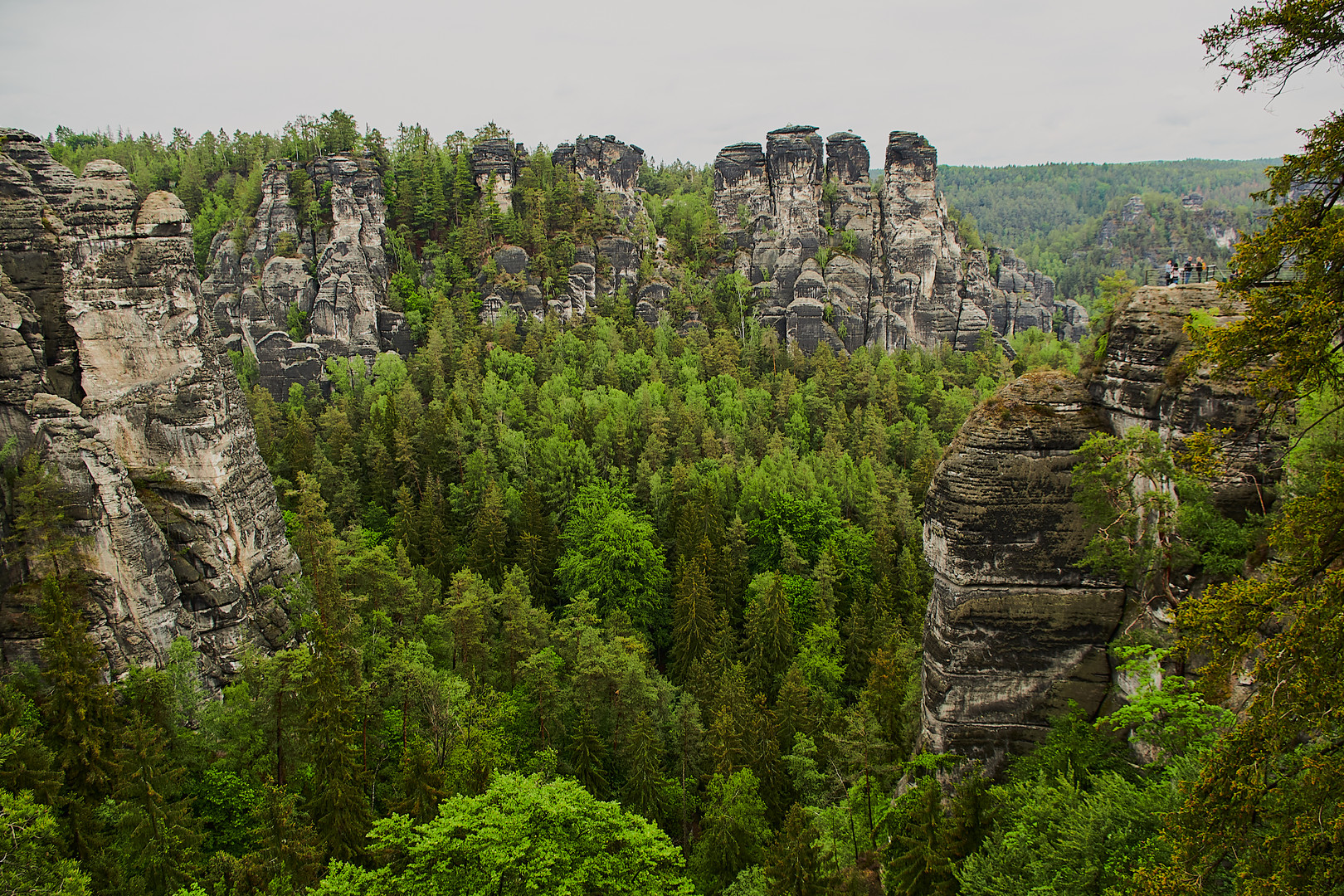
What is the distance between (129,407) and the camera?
85.3 ft

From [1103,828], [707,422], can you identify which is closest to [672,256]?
[707,422]

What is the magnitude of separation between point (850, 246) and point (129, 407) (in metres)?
67.8

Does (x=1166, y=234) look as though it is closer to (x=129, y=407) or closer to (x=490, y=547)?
(x=490, y=547)

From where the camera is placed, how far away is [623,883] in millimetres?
13555

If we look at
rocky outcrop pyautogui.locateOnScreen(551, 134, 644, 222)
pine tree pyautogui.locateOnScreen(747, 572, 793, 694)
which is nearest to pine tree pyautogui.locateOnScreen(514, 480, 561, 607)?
pine tree pyautogui.locateOnScreen(747, 572, 793, 694)

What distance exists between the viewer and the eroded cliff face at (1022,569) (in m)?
16.4

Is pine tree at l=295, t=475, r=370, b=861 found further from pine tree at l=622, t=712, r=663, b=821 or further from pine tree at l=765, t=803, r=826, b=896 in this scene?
pine tree at l=765, t=803, r=826, b=896

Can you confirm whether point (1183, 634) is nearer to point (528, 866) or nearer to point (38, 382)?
point (528, 866)

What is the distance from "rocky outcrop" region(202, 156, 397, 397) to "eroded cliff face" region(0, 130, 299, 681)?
33.8 metres

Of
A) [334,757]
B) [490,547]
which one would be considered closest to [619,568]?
[490,547]

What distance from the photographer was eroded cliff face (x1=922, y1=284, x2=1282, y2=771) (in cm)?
1641

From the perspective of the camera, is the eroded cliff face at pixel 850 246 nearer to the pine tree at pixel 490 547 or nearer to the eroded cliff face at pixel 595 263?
the eroded cliff face at pixel 595 263

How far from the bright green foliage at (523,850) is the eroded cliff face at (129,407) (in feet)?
49.3

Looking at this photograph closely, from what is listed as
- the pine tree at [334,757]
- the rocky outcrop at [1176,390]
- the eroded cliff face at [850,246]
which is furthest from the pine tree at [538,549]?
the eroded cliff face at [850,246]
